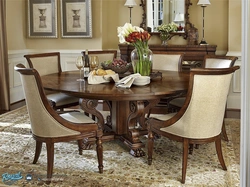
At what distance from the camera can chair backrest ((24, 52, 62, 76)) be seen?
13.5ft

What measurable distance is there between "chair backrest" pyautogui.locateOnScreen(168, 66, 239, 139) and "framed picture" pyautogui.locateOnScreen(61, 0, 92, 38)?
3497 mm

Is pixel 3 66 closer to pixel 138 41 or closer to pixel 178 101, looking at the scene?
pixel 138 41

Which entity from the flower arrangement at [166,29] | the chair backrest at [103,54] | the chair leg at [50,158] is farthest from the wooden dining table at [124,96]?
the flower arrangement at [166,29]

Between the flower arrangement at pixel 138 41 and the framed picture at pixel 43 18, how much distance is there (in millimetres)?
3021

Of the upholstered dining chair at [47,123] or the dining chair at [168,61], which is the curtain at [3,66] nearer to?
the dining chair at [168,61]

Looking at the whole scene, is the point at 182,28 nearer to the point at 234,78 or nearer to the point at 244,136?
the point at 234,78

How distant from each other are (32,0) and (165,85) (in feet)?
12.6

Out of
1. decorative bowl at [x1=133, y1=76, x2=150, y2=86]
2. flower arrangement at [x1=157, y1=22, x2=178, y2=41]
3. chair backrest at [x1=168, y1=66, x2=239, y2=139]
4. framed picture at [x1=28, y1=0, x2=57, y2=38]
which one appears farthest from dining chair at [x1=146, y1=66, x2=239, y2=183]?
framed picture at [x1=28, y1=0, x2=57, y2=38]

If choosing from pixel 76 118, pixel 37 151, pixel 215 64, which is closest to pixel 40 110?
pixel 76 118

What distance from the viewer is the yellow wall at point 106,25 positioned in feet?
18.0

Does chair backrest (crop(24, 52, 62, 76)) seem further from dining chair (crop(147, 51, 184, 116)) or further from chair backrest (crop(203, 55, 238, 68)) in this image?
chair backrest (crop(203, 55, 238, 68))

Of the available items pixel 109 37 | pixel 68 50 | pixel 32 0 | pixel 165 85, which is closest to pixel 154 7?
pixel 109 37

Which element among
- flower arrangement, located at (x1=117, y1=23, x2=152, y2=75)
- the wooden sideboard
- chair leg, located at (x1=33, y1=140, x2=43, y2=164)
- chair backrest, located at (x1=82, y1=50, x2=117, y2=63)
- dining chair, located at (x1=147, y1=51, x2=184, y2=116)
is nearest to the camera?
chair leg, located at (x1=33, y1=140, x2=43, y2=164)

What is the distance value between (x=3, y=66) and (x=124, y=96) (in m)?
3.19
